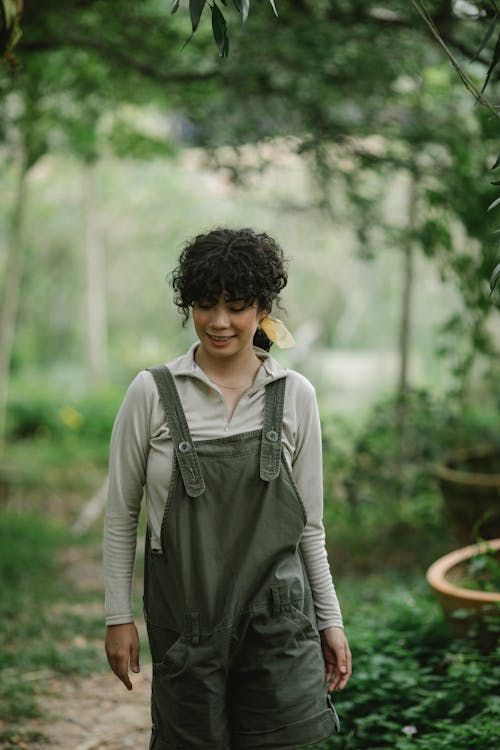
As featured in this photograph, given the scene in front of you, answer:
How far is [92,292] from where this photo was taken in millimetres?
12484

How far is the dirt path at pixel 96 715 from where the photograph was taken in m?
3.31

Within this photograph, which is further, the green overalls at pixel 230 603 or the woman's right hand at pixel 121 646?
the woman's right hand at pixel 121 646

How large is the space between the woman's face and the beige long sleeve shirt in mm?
78

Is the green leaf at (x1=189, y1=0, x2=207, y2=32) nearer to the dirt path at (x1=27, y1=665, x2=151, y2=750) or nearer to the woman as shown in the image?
the woman

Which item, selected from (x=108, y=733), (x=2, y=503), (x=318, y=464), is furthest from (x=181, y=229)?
(x=318, y=464)

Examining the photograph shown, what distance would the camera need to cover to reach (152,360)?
1367 cm

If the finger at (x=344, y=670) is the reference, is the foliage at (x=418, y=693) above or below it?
below

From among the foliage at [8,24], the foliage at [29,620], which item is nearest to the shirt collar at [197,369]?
the foliage at [8,24]

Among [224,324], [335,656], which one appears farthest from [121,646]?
[224,324]

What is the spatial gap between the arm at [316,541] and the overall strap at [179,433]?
0.27m

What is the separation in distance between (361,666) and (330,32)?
3840mm

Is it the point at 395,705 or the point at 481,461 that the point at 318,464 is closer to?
the point at 395,705

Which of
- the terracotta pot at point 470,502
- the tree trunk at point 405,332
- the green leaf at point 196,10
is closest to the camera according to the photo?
the green leaf at point 196,10

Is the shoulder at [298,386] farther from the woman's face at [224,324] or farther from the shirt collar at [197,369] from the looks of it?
the woman's face at [224,324]
